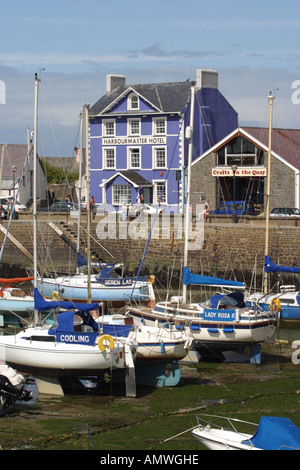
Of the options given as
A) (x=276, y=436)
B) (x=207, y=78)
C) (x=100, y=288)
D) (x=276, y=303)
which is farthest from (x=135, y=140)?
(x=276, y=436)

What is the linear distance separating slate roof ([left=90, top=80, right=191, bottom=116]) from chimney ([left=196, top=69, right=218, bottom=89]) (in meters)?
0.91

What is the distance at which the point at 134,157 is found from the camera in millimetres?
51000

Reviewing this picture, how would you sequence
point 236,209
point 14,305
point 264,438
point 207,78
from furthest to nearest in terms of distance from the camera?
point 207,78 < point 236,209 < point 14,305 < point 264,438

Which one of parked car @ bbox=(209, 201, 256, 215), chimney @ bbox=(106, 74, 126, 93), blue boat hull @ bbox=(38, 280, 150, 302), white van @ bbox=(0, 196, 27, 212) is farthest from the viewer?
chimney @ bbox=(106, 74, 126, 93)

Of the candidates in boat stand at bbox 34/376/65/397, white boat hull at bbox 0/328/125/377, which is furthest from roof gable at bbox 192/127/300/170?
boat stand at bbox 34/376/65/397

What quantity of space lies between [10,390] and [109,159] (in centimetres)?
3622

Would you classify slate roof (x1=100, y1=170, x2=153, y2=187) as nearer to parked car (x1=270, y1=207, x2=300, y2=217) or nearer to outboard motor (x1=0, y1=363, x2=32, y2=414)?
parked car (x1=270, y1=207, x2=300, y2=217)

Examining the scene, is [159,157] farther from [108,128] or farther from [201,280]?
[201,280]

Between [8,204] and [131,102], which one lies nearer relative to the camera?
[131,102]

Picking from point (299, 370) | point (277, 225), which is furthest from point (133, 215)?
point (299, 370)

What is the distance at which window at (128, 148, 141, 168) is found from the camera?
50875mm

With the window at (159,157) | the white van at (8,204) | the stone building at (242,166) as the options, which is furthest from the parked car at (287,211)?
the white van at (8,204)

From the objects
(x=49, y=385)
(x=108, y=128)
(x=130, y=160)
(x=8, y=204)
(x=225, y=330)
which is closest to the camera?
(x=49, y=385)
